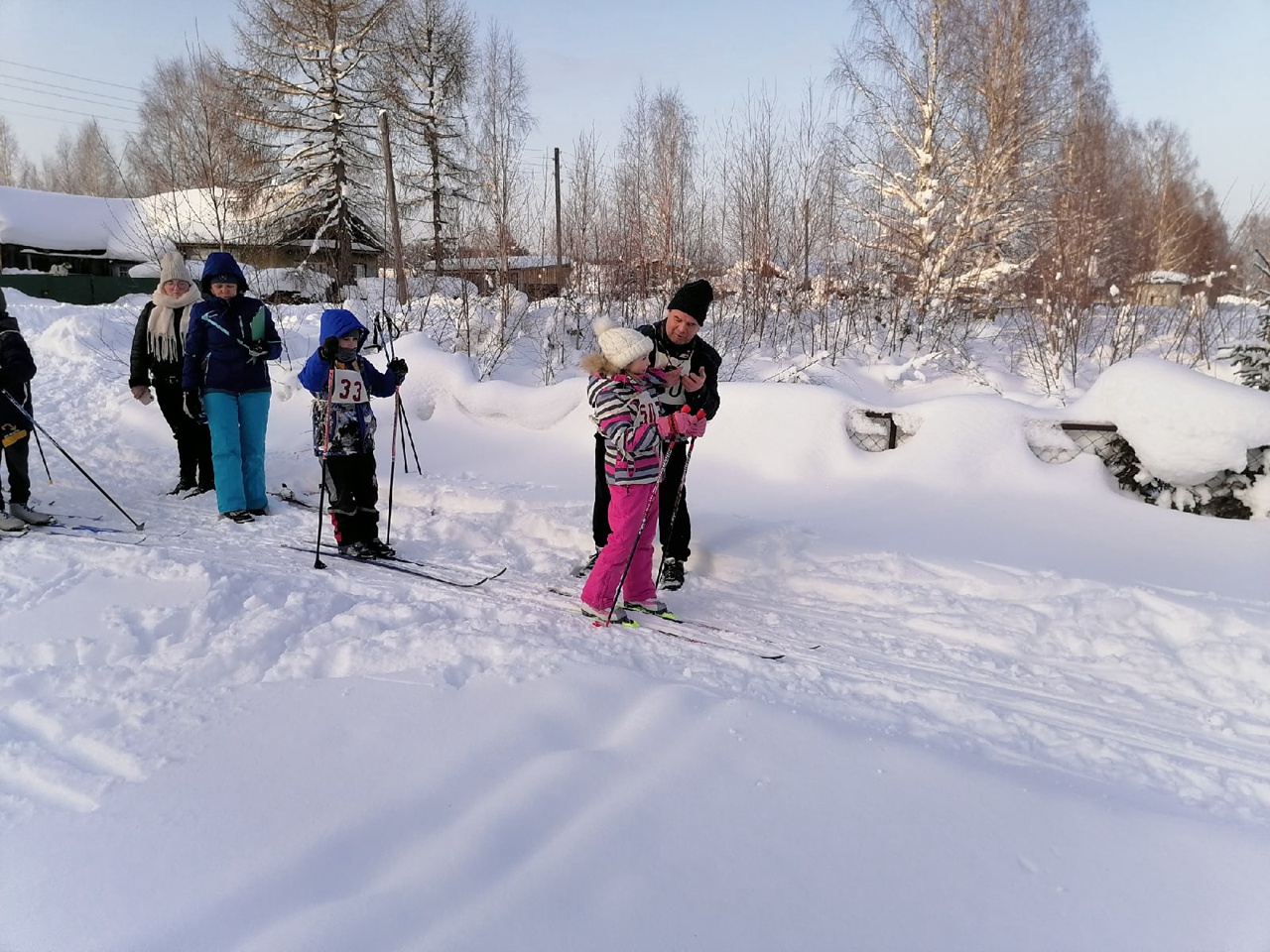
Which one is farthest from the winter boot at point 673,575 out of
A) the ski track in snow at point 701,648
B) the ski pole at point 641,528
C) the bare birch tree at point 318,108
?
the bare birch tree at point 318,108

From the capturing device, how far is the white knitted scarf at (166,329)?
5656 mm

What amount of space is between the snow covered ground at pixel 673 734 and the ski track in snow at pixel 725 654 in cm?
2

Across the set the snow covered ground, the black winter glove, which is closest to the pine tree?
the snow covered ground

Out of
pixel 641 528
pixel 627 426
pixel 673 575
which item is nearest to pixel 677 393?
pixel 627 426

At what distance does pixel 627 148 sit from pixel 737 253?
446 cm

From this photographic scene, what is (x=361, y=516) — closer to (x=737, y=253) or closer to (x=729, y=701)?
(x=729, y=701)

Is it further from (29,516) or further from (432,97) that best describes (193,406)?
(432,97)

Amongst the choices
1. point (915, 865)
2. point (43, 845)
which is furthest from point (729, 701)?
point (43, 845)

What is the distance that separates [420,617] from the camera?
3277 millimetres

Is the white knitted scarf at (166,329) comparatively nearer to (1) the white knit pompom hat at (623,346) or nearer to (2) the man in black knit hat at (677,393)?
(2) the man in black knit hat at (677,393)

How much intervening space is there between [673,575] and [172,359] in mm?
4547

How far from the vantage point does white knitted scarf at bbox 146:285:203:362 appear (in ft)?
18.6

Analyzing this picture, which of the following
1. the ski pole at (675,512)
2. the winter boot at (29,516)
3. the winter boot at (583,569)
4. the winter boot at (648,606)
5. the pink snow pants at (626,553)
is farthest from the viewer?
the winter boot at (29,516)

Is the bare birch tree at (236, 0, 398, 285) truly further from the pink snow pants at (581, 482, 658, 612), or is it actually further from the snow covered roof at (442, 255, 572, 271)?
the pink snow pants at (581, 482, 658, 612)
